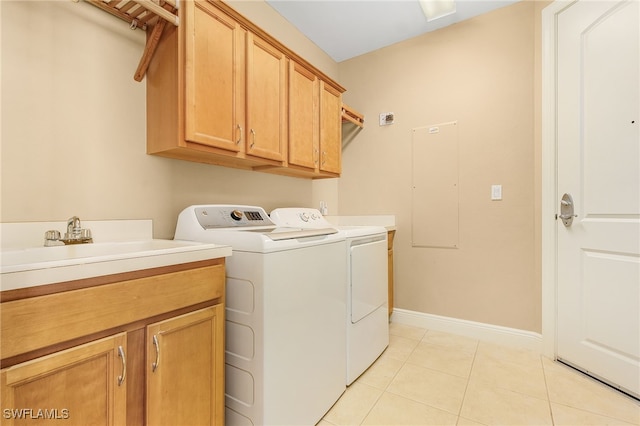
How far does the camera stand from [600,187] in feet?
5.85

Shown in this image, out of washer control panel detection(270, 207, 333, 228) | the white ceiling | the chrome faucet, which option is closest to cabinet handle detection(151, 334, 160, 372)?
the chrome faucet

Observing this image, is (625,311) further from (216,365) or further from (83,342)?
(83,342)

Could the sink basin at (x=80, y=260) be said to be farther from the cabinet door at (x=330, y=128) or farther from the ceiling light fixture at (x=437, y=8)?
the ceiling light fixture at (x=437, y=8)

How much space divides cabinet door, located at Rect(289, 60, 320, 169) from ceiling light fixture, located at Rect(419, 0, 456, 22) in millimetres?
1030

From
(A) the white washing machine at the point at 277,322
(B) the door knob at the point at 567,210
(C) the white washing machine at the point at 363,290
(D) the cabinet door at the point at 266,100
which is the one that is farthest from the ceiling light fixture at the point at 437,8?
(A) the white washing machine at the point at 277,322

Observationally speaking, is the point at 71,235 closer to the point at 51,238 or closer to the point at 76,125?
the point at 51,238

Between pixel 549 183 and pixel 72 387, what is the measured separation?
2.71 m

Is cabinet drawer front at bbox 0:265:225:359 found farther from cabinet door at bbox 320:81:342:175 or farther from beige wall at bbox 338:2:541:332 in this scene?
beige wall at bbox 338:2:541:332

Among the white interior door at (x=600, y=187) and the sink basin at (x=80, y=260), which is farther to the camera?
the white interior door at (x=600, y=187)

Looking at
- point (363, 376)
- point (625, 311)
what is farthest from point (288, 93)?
A: point (625, 311)

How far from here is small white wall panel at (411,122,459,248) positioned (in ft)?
8.38

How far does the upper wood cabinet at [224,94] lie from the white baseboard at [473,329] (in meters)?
1.75

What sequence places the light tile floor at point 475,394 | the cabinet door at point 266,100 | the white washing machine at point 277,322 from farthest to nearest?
the cabinet door at point 266,100 < the light tile floor at point 475,394 < the white washing machine at point 277,322

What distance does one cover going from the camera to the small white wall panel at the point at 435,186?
255 cm
